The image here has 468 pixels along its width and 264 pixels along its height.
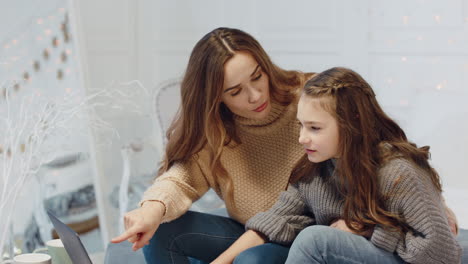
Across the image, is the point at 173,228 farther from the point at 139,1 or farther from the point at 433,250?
the point at 139,1

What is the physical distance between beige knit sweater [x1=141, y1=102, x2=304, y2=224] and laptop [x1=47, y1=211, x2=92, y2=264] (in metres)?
0.37

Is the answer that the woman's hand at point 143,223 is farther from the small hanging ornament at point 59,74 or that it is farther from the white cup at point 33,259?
the small hanging ornament at point 59,74

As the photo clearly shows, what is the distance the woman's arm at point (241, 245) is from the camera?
5.46 ft

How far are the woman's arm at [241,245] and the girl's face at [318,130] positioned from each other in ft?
0.96

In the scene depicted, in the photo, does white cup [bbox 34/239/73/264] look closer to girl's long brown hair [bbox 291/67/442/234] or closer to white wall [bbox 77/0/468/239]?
girl's long brown hair [bbox 291/67/442/234]

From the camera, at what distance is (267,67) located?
1782mm

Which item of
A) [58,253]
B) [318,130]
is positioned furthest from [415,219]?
[58,253]

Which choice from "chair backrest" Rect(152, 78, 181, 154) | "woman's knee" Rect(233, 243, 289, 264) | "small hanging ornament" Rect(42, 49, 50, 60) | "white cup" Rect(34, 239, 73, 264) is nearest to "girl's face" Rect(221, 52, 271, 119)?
"woman's knee" Rect(233, 243, 289, 264)

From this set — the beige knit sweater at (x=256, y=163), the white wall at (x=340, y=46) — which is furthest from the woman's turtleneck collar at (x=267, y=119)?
the white wall at (x=340, y=46)

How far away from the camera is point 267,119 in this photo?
6.23ft

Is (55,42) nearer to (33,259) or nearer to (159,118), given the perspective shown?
(159,118)

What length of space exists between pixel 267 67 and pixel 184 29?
6.85 feet

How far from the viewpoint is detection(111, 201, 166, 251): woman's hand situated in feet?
5.26

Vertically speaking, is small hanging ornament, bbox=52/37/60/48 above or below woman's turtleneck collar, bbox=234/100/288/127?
above
